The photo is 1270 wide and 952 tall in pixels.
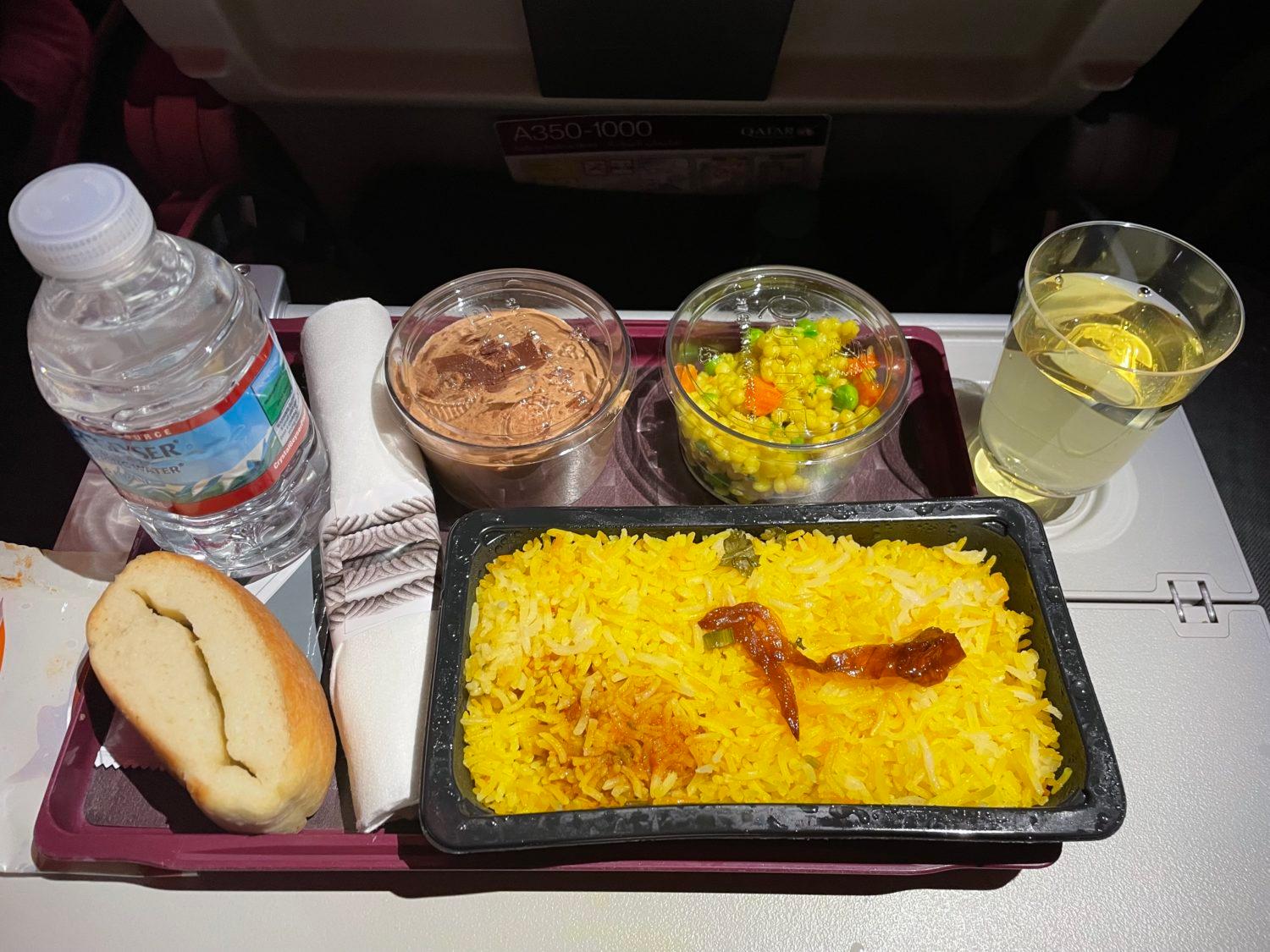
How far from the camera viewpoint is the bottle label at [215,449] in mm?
1075

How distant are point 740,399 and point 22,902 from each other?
4.06 ft

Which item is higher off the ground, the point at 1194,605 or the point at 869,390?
the point at 869,390

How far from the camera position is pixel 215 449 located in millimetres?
1115

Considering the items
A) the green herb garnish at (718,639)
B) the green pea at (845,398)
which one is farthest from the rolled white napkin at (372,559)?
the green pea at (845,398)

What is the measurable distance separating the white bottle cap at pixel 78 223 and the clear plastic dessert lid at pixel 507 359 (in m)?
0.47

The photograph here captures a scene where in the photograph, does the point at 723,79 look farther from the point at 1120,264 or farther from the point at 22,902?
the point at 22,902

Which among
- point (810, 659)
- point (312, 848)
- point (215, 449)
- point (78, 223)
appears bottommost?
point (312, 848)

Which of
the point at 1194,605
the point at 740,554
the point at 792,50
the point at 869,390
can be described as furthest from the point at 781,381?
the point at 1194,605

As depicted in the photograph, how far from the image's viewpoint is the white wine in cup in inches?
49.8

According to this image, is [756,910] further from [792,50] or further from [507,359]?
[792,50]

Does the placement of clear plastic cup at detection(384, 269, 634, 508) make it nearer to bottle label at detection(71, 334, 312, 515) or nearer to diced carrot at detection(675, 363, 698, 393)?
diced carrot at detection(675, 363, 698, 393)

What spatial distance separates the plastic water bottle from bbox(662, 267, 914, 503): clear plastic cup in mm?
616

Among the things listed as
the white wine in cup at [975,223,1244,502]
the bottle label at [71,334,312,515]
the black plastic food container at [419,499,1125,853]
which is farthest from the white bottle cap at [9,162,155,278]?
the white wine in cup at [975,223,1244,502]

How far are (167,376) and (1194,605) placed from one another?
1601mm
